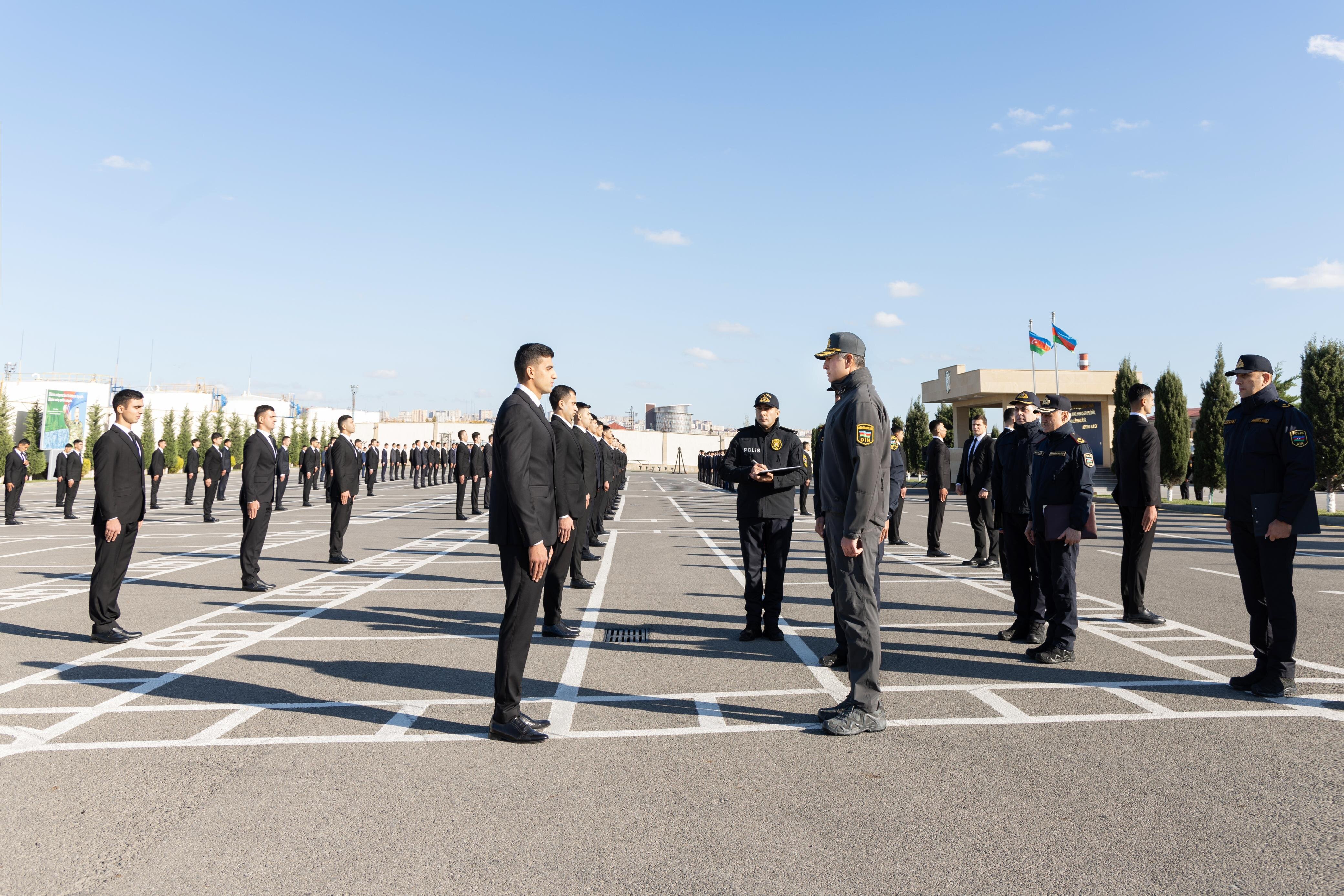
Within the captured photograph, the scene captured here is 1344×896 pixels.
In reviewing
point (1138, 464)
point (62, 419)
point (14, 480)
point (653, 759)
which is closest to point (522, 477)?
point (653, 759)

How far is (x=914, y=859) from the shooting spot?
10.5 feet

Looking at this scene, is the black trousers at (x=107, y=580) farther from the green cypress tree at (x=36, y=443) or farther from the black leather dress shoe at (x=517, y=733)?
the green cypress tree at (x=36, y=443)

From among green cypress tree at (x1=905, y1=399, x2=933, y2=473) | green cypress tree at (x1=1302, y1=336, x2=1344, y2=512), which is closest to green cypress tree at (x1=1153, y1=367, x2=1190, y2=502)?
green cypress tree at (x1=1302, y1=336, x2=1344, y2=512)

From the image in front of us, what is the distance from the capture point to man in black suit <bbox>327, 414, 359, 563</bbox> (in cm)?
1245

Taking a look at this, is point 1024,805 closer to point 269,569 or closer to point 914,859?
point 914,859

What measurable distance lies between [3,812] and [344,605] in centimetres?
548

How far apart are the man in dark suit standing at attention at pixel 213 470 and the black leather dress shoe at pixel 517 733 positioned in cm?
1883

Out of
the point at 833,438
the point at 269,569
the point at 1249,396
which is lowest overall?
the point at 269,569

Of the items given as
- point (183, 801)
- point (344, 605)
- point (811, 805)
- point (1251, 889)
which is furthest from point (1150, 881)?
point (344, 605)

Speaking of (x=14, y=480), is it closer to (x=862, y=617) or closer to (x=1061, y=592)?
(x=862, y=617)

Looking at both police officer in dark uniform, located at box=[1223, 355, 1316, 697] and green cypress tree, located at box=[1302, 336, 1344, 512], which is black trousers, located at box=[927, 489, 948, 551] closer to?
police officer in dark uniform, located at box=[1223, 355, 1316, 697]

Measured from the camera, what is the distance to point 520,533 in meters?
4.73

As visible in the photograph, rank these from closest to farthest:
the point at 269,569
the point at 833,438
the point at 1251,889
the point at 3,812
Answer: the point at 1251,889 → the point at 3,812 → the point at 833,438 → the point at 269,569

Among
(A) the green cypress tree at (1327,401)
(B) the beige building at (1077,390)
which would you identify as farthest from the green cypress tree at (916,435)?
(A) the green cypress tree at (1327,401)
